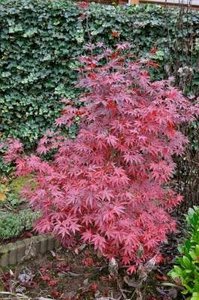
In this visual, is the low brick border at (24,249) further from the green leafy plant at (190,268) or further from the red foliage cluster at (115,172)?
the green leafy plant at (190,268)

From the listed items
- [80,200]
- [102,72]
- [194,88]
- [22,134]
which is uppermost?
[102,72]

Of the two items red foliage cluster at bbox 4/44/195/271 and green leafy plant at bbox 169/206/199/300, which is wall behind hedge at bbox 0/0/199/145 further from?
green leafy plant at bbox 169/206/199/300

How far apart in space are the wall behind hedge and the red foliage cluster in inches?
59.2

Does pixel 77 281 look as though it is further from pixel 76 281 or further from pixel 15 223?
pixel 15 223

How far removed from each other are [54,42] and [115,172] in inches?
92.3

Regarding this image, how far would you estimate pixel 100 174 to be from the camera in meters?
2.69

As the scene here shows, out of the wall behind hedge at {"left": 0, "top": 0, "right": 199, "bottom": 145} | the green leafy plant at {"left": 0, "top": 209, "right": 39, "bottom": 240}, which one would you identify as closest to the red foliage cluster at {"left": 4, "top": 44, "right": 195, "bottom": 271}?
the green leafy plant at {"left": 0, "top": 209, "right": 39, "bottom": 240}

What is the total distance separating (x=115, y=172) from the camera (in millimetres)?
2732

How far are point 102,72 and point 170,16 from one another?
1.91 metres

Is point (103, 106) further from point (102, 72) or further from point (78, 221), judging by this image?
point (78, 221)

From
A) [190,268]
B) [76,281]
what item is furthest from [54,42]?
[190,268]

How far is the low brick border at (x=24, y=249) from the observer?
3.24 metres

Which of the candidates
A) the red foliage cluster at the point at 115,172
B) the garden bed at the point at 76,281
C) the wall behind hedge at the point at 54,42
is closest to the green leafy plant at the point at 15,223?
the garden bed at the point at 76,281

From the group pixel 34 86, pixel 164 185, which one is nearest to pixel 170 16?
pixel 34 86
